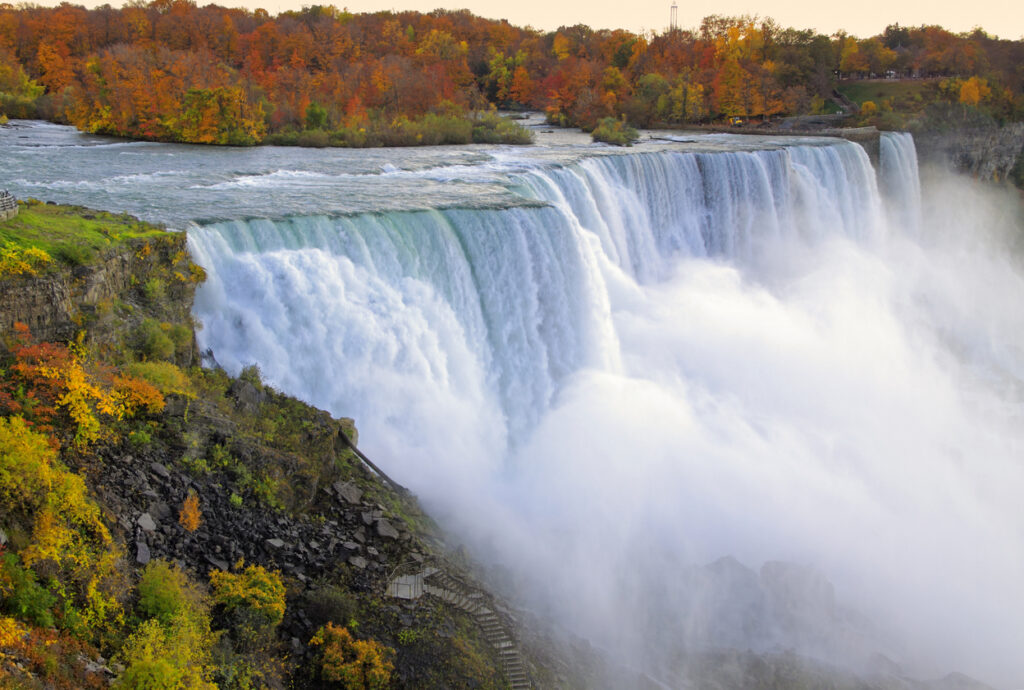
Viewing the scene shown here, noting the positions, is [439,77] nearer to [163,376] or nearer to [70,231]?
[70,231]

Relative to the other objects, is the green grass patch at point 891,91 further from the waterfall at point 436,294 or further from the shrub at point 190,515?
the shrub at point 190,515

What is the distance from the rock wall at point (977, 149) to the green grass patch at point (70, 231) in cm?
3616

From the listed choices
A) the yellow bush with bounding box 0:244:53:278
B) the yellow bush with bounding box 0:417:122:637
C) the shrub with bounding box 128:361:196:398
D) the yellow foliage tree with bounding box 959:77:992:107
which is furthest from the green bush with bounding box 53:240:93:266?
the yellow foliage tree with bounding box 959:77:992:107

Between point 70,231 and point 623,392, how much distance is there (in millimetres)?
10124

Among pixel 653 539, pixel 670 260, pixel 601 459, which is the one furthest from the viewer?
pixel 670 260

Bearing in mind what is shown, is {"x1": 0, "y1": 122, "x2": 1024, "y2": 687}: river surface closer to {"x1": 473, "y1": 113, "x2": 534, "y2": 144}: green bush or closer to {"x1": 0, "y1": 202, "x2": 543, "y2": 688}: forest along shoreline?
{"x1": 0, "y1": 202, "x2": 543, "y2": 688}: forest along shoreline

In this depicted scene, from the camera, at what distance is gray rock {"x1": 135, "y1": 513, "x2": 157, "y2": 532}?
8.66m

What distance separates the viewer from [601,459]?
14.9m

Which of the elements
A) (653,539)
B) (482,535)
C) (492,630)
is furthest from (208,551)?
(653,539)

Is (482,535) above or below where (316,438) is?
below

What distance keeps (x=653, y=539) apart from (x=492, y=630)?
4.35 metres

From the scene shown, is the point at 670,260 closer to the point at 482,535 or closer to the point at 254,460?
the point at 482,535

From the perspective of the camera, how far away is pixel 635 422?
15898 millimetres

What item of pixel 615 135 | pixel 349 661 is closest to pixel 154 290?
pixel 349 661
